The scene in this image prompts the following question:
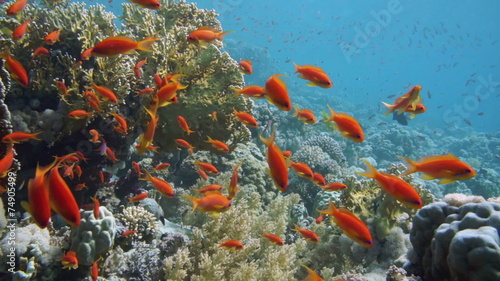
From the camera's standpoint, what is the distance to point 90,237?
348 centimetres

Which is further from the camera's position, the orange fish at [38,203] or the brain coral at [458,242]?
the brain coral at [458,242]

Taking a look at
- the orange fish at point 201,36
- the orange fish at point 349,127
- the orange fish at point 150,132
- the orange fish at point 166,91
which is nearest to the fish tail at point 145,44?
the orange fish at point 166,91

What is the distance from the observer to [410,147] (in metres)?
21.4

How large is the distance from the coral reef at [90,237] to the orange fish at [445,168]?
3719mm

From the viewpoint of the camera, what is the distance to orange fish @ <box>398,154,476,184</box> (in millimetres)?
2749

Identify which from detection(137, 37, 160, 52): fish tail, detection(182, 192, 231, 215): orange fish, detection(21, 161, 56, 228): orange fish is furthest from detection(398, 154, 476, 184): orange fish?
detection(137, 37, 160, 52): fish tail

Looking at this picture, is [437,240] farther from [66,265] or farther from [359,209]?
[66,265]

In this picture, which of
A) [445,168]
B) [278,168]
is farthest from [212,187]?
[445,168]

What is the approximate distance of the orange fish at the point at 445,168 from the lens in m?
2.75

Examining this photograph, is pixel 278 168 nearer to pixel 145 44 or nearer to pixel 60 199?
pixel 60 199

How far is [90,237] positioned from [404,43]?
190111mm

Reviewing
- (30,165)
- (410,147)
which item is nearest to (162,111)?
(30,165)

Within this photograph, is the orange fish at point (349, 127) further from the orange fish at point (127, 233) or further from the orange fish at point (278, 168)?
the orange fish at point (127, 233)

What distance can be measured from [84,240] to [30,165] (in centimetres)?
223
